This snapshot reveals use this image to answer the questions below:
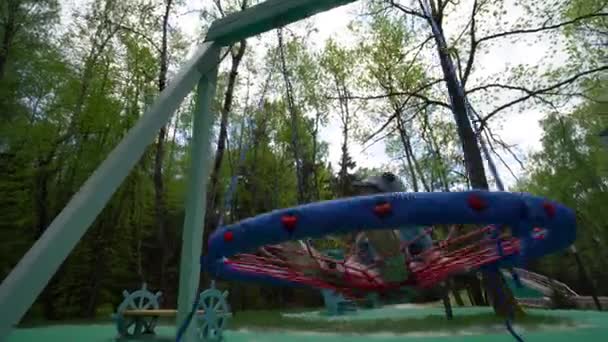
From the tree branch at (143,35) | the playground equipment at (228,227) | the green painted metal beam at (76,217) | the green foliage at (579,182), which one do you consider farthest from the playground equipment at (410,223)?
the green foliage at (579,182)

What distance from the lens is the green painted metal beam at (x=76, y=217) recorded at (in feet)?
5.11

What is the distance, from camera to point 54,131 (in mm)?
10844

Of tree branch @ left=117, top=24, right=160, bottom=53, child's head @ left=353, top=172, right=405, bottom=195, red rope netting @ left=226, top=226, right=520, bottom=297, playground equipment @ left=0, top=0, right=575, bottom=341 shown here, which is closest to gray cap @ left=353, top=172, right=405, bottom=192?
child's head @ left=353, top=172, right=405, bottom=195

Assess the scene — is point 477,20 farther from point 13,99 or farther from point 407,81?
point 13,99

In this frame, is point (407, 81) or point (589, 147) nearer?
point (407, 81)

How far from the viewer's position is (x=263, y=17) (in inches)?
112

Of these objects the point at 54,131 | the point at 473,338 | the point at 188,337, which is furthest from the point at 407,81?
the point at 54,131

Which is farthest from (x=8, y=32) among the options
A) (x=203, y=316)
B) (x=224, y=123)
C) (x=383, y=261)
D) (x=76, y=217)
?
(x=383, y=261)

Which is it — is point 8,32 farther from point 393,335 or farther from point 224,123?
point 393,335

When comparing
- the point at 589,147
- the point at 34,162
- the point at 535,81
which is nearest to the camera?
the point at 535,81

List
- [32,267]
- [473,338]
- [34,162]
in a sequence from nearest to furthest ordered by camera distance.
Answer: [32,267] < [473,338] < [34,162]

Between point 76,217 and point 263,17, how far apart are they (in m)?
1.90

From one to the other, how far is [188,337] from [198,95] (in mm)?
1909

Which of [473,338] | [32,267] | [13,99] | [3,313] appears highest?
[13,99]
